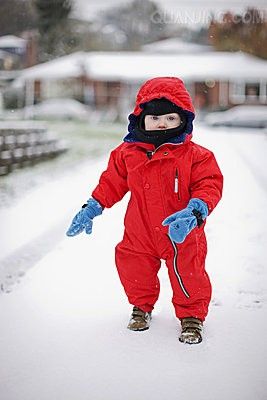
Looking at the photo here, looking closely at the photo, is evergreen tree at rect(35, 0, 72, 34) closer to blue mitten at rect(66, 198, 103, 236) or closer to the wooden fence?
the wooden fence

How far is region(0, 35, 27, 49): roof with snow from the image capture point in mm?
2715

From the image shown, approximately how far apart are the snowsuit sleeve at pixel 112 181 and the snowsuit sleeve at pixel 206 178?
0.92ft

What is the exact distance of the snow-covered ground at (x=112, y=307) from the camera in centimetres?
143

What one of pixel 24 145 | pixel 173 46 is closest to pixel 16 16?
pixel 24 145

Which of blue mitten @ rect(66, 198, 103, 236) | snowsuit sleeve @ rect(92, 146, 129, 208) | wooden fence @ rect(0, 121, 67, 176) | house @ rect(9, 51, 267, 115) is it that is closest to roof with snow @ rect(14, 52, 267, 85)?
house @ rect(9, 51, 267, 115)

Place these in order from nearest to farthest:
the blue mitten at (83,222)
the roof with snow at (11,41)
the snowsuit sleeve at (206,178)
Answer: the snowsuit sleeve at (206,178)
the blue mitten at (83,222)
the roof with snow at (11,41)

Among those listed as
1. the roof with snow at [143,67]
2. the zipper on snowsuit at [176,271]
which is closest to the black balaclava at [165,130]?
the zipper on snowsuit at [176,271]

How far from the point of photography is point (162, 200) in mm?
1688

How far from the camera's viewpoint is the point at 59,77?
268cm

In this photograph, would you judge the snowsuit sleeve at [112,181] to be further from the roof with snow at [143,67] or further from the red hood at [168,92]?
the roof with snow at [143,67]

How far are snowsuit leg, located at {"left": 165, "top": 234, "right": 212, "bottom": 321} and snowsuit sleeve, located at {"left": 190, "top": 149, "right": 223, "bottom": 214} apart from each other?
0.17 meters

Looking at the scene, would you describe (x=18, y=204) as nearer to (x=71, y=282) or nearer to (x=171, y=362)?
(x=71, y=282)

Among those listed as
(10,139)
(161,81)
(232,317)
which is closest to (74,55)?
(10,139)

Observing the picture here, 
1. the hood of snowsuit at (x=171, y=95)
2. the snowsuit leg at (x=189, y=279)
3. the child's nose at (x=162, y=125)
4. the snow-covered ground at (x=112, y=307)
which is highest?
the hood of snowsuit at (x=171, y=95)
